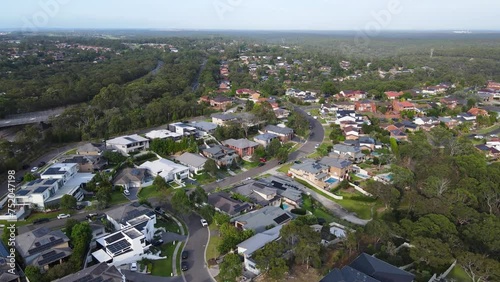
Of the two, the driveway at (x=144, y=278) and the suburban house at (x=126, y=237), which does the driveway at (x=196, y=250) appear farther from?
the suburban house at (x=126, y=237)

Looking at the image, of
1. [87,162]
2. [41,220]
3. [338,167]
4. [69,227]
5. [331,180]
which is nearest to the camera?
[69,227]

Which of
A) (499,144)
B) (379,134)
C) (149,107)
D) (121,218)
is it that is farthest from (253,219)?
(499,144)

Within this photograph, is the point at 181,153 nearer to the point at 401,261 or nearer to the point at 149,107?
the point at 149,107

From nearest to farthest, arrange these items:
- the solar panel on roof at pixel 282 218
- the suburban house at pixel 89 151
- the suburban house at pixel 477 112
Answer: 1. the solar panel on roof at pixel 282 218
2. the suburban house at pixel 89 151
3. the suburban house at pixel 477 112

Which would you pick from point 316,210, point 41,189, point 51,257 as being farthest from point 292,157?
point 51,257

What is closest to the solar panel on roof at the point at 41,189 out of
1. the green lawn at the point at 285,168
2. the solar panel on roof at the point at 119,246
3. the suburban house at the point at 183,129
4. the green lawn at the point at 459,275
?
the solar panel on roof at the point at 119,246

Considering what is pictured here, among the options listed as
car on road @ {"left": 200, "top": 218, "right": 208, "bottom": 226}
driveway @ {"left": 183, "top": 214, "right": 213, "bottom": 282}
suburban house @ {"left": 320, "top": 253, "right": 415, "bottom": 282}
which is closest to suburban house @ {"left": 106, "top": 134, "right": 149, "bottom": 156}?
driveway @ {"left": 183, "top": 214, "right": 213, "bottom": 282}

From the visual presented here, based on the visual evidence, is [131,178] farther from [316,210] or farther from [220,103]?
[220,103]
